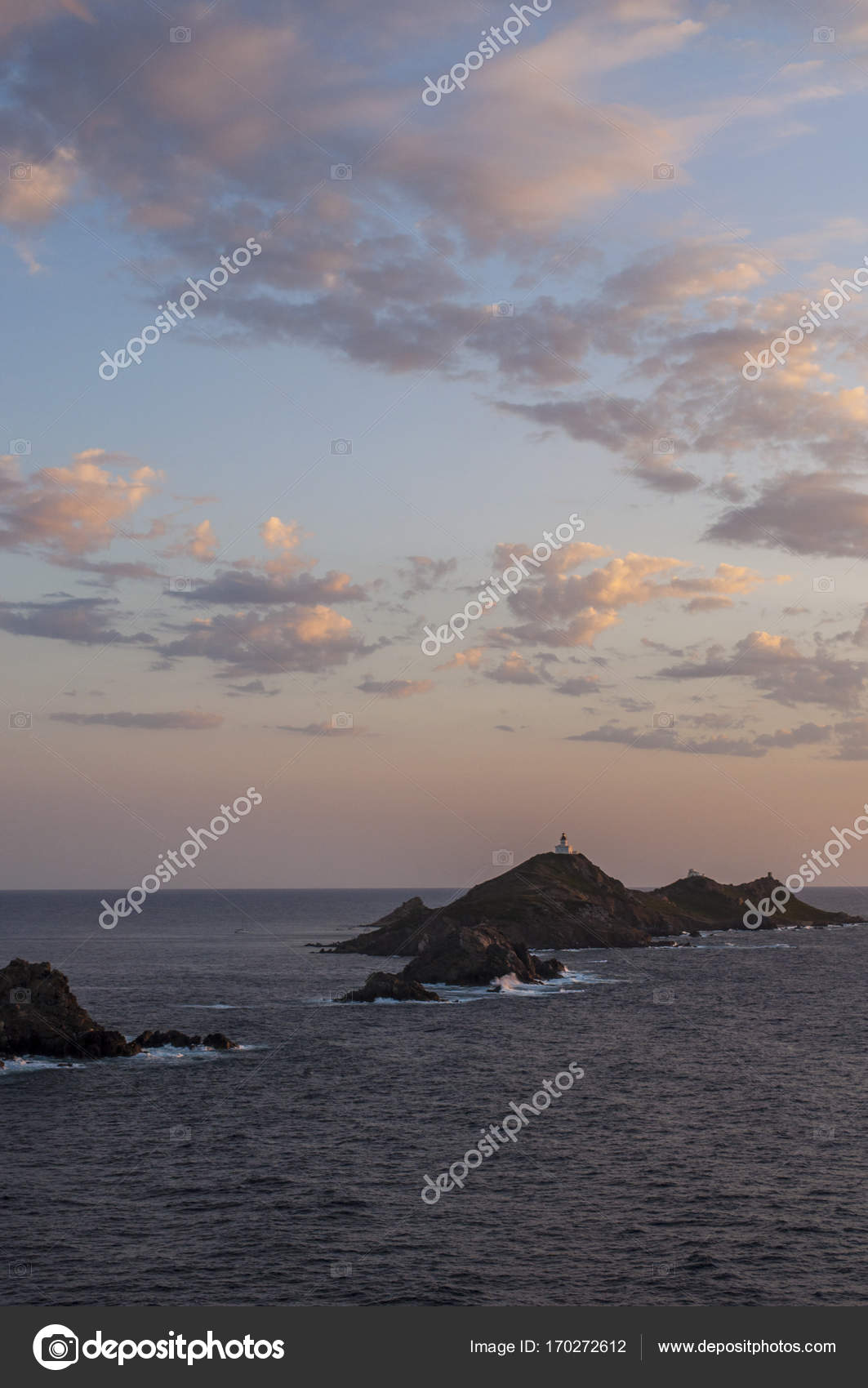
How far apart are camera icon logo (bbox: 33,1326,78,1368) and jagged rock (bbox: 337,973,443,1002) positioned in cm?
10803

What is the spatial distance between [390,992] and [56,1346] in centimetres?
10987

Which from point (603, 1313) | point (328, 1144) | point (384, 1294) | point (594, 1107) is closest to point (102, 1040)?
point (328, 1144)

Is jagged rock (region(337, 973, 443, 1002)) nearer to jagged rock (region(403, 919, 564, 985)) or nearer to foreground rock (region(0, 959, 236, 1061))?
jagged rock (region(403, 919, 564, 985))

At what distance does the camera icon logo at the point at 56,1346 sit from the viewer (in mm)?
27594

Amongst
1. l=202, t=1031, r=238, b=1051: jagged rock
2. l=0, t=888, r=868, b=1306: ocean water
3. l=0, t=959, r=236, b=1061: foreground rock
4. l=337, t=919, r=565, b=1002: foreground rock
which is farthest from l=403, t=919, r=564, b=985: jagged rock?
l=0, t=959, r=236, b=1061: foreground rock

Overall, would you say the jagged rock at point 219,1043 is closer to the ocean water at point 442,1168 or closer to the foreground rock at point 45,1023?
the ocean water at point 442,1168

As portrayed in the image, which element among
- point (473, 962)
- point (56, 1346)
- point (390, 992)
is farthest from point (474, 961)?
point (56, 1346)

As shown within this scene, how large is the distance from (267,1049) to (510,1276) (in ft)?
189

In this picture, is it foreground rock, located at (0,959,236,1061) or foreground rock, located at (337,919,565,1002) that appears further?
foreground rock, located at (337,919,565,1002)

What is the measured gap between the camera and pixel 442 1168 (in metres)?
60.1

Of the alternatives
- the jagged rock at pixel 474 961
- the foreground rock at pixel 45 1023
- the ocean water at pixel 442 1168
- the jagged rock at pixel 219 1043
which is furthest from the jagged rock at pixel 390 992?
the foreground rock at pixel 45 1023

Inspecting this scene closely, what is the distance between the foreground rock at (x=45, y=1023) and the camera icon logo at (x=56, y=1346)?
227ft

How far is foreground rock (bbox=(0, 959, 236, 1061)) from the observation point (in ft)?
308

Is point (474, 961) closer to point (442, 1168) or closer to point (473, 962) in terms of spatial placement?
point (473, 962)
